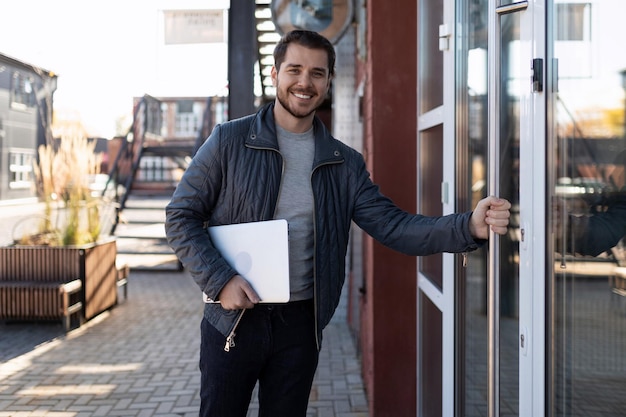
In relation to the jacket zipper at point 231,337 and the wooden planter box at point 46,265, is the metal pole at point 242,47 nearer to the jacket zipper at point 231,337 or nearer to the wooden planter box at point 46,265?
the jacket zipper at point 231,337

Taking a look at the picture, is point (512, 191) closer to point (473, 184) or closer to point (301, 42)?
point (473, 184)

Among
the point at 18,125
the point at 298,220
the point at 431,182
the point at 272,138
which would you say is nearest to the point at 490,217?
the point at 298,220

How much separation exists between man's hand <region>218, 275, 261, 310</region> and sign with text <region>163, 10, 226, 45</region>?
569 centimetres

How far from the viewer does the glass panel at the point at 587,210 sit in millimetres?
1301

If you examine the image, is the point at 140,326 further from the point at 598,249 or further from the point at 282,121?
the point at 598,249

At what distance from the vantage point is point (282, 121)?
2.07 meters

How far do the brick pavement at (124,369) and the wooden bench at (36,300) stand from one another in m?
0.19

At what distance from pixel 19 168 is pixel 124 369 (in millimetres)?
21535

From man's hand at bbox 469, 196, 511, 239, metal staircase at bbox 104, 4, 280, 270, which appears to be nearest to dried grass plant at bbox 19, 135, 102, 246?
metal staircase at bbox 104, 4, 280, 270

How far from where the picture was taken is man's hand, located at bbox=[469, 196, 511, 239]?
1.60 metres

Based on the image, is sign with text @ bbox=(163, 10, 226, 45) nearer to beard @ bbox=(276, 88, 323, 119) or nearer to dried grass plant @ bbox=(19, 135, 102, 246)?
dried grass plant @ bbox=(19, 135, 102, 246)

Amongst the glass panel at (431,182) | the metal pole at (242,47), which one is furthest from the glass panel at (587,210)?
the metal pole at (242,47)

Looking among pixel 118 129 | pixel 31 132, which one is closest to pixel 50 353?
pixel 31 132

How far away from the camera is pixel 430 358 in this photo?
10.2 ft
